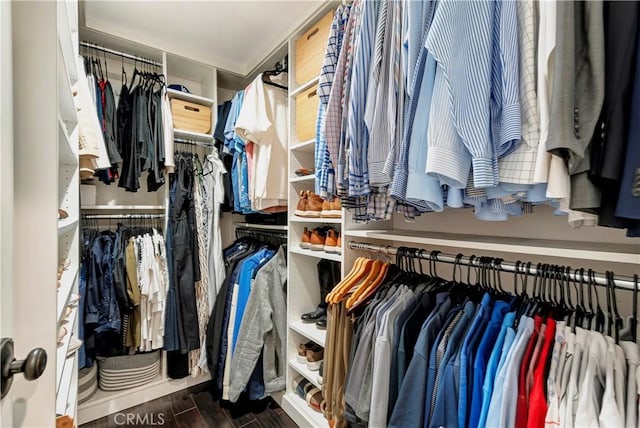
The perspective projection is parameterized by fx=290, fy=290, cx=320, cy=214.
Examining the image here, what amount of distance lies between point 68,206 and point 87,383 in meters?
1.25

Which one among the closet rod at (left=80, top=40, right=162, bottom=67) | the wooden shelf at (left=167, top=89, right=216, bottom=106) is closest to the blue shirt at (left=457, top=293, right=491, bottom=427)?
the wooden shelf at (left=167, top=89, right=216, bottom=106)

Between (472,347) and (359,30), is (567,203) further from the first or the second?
(359,30)

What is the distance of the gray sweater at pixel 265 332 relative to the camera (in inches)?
66.9

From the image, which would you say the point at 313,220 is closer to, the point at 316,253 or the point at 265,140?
the point at 316,253

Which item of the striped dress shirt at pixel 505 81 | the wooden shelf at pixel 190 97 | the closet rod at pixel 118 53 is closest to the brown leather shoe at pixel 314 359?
the striped dress shirt at pixel 505 81

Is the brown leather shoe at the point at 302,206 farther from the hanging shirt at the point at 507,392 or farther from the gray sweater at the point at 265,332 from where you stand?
the hanging shirt at the point at 507,392

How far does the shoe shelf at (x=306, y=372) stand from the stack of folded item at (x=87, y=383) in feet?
4.00

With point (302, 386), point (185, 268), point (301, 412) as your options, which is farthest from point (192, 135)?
point (301, 412)

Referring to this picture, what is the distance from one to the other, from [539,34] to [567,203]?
394 millimetres

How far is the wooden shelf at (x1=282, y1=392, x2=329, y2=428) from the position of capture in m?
1.55

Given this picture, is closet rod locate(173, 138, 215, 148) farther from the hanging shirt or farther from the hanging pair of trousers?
the hanging shirt

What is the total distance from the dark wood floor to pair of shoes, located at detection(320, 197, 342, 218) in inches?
49.4

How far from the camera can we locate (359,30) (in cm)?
102

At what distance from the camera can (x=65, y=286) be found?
96 centimetres
